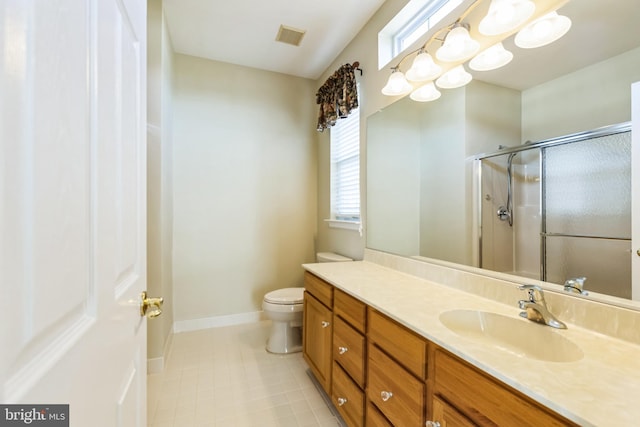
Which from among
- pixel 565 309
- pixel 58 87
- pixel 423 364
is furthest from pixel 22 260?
pixel 565 309

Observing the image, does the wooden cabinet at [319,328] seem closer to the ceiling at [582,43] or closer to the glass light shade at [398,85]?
the glass light shade at [398,85]

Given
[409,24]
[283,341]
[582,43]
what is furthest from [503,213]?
[283,341]

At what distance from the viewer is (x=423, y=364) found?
0.99 metres

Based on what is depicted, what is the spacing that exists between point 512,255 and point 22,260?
62.8 inches

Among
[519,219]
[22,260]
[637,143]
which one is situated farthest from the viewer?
[519,219]

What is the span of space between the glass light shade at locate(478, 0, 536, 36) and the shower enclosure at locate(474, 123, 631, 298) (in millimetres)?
517

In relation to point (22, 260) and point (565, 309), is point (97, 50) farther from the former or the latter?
point (565, 309)

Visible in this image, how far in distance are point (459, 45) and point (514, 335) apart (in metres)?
1.33

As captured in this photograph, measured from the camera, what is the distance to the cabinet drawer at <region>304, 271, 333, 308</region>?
1732 mm

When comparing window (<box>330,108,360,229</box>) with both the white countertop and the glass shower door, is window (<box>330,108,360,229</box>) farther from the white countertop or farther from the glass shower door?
the glass shower door

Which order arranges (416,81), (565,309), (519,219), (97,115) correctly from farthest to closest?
(416,81), (519,219), (565,309), (97,115)

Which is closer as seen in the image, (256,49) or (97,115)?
(97,115)

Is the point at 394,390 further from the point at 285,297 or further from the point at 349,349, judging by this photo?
the point at 285,297

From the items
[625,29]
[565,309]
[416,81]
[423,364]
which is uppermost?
[416,81]
